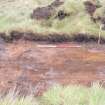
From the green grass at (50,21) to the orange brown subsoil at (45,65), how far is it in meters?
0.49

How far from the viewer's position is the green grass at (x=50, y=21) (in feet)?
33.1

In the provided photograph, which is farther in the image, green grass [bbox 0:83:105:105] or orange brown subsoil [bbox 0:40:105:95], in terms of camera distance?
orange brown subsoil [bbox 0:40:105:95]

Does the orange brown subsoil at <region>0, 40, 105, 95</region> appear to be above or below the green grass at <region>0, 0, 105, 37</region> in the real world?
below

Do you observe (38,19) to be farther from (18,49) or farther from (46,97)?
(46,97)

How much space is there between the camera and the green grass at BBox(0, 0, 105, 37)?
10078 mm

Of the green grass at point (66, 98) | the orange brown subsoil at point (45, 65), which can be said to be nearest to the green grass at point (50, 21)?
the orange brown subsoil at point (45, 65)

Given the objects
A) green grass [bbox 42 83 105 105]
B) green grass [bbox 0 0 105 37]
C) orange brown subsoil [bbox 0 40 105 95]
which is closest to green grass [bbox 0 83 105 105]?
green grass [bbox 42 83 105 105]

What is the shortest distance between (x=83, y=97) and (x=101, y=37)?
4481mm

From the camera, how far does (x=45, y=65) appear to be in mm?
8258

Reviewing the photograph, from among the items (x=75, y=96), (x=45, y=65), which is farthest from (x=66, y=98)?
(x=45, y=65)

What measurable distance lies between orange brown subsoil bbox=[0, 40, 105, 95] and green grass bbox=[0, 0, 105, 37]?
1.59 ft

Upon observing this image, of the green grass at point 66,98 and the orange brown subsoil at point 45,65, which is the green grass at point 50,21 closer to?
the orange brown subsoil at point 45,65

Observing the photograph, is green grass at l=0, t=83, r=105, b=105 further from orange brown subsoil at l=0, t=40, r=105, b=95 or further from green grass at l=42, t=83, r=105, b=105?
orange brown subsoil at l=0, t=40, r=105, b=95

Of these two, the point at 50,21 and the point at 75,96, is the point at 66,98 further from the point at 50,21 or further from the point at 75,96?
the point at 50,21
